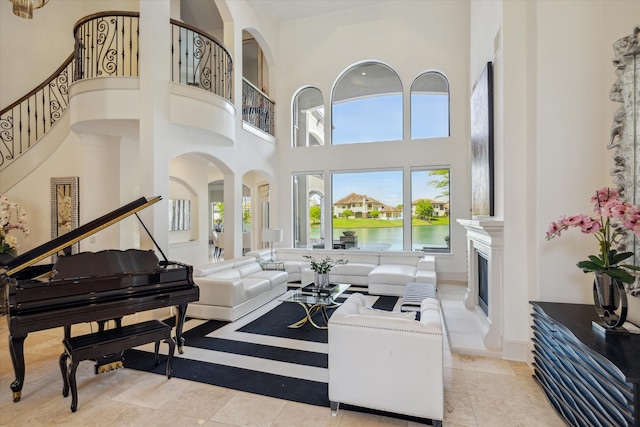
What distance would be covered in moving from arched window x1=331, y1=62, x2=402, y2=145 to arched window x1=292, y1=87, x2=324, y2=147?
1.44 ft

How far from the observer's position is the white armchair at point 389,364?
84.5 inches

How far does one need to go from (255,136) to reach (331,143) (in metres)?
2.07

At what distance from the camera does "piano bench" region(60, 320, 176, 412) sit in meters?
2.51

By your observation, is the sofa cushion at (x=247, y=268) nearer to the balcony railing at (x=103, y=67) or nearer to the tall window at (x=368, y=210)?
the tall window at (x=368, y=210)

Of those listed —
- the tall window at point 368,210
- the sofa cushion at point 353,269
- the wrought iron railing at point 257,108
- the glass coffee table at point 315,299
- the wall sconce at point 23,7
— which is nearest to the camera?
the wall sconce at point 23,7

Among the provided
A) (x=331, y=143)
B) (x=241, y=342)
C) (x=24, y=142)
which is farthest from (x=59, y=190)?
(x=331, y=143)

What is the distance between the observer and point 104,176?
18.3 feet

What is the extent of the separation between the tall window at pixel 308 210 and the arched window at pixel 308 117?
102 centimetres

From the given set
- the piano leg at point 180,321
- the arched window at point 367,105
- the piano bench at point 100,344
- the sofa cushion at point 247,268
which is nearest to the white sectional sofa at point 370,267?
the sofa cushion at point 247,268

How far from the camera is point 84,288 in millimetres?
2744

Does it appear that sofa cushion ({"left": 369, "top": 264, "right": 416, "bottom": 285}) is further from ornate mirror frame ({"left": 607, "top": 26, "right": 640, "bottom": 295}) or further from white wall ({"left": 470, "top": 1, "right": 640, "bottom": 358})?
ornate mirror frame ({"left": 607, "top": 26, "right": 640, "bottom": 295})

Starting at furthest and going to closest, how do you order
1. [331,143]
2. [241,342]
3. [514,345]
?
1. [331,143]
2. [241,342]
3. [514,345]

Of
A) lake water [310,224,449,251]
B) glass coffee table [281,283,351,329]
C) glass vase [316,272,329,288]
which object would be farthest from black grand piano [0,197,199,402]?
lake water [310,224,449,251]

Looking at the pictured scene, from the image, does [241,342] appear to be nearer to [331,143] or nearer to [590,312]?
[590,312]
